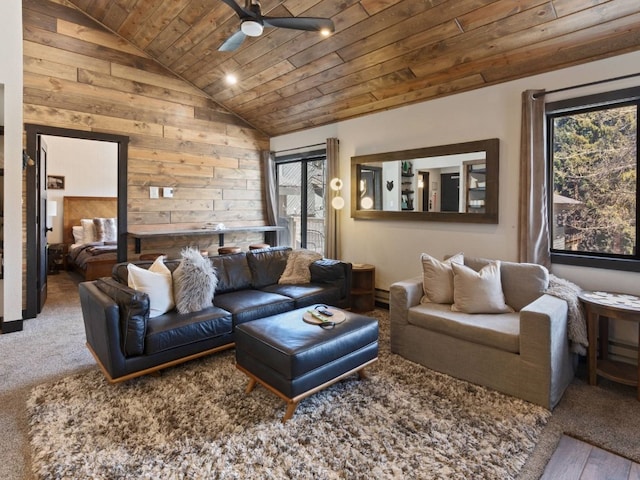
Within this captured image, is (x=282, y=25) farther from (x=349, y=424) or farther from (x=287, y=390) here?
(x=349, y=424)

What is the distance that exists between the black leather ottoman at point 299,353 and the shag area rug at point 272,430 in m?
0.17

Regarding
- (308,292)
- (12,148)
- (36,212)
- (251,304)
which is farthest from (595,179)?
(36,212)

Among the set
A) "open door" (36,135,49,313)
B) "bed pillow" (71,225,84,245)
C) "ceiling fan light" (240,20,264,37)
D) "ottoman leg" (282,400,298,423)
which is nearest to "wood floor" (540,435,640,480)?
"ottoman leg" (282,400,298,423)

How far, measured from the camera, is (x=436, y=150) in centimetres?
416

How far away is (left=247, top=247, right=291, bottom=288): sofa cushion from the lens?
163 inches

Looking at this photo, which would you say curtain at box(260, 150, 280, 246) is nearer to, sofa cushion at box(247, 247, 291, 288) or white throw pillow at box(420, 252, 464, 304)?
sofa cushion at box(247, 247, 291, 288)

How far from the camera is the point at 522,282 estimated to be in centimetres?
309

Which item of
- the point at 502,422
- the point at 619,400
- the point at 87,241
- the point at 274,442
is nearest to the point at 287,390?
the point at 274,442

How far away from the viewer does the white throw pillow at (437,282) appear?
3250 mm

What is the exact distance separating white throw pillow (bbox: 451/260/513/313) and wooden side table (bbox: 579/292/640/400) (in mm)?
554

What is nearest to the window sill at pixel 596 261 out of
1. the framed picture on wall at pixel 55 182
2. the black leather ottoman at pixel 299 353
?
the black leather ottoman at pixel 299 353

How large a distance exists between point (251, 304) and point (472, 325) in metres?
1.89

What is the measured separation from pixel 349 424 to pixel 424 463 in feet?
1.61

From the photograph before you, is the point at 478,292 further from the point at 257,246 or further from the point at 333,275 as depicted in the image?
the point at 257,246
